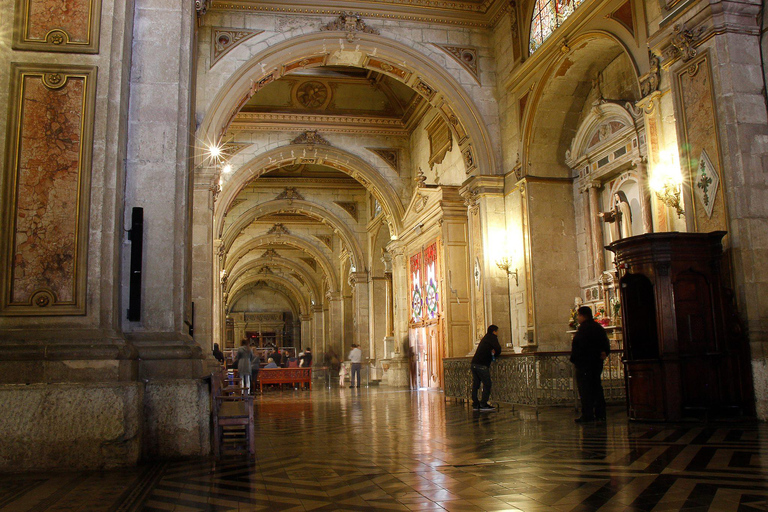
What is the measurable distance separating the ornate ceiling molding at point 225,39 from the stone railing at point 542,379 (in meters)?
8.19

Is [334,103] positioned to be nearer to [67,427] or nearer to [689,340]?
[689,340]

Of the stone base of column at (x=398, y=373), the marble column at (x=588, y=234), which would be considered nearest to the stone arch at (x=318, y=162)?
the stone base of column at (x=398, y=373)

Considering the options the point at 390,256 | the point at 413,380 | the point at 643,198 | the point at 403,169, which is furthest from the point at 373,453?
the point at 390,256

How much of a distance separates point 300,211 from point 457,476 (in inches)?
845

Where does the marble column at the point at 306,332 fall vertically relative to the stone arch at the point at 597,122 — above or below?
below

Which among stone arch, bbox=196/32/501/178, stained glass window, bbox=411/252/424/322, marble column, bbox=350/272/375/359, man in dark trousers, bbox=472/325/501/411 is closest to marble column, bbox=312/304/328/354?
marble column, bbox=350/272/375/359

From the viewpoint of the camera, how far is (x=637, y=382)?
7.53 metres

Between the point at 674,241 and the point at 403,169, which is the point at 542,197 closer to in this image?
the point at 674,241

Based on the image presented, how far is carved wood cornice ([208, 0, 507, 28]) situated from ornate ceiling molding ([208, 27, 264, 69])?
18.1 inches

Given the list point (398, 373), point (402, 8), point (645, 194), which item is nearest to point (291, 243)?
point (398, 373)

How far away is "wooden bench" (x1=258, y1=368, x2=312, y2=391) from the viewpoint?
19812mm

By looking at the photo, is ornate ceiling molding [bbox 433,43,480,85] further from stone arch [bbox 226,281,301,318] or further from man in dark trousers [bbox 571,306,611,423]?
stone arch [bbox 226,281,301,318]

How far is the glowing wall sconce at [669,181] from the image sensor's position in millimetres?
8352

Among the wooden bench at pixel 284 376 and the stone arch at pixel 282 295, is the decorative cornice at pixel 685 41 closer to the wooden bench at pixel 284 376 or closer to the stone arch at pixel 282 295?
the wooden bench at pixel 284 376
